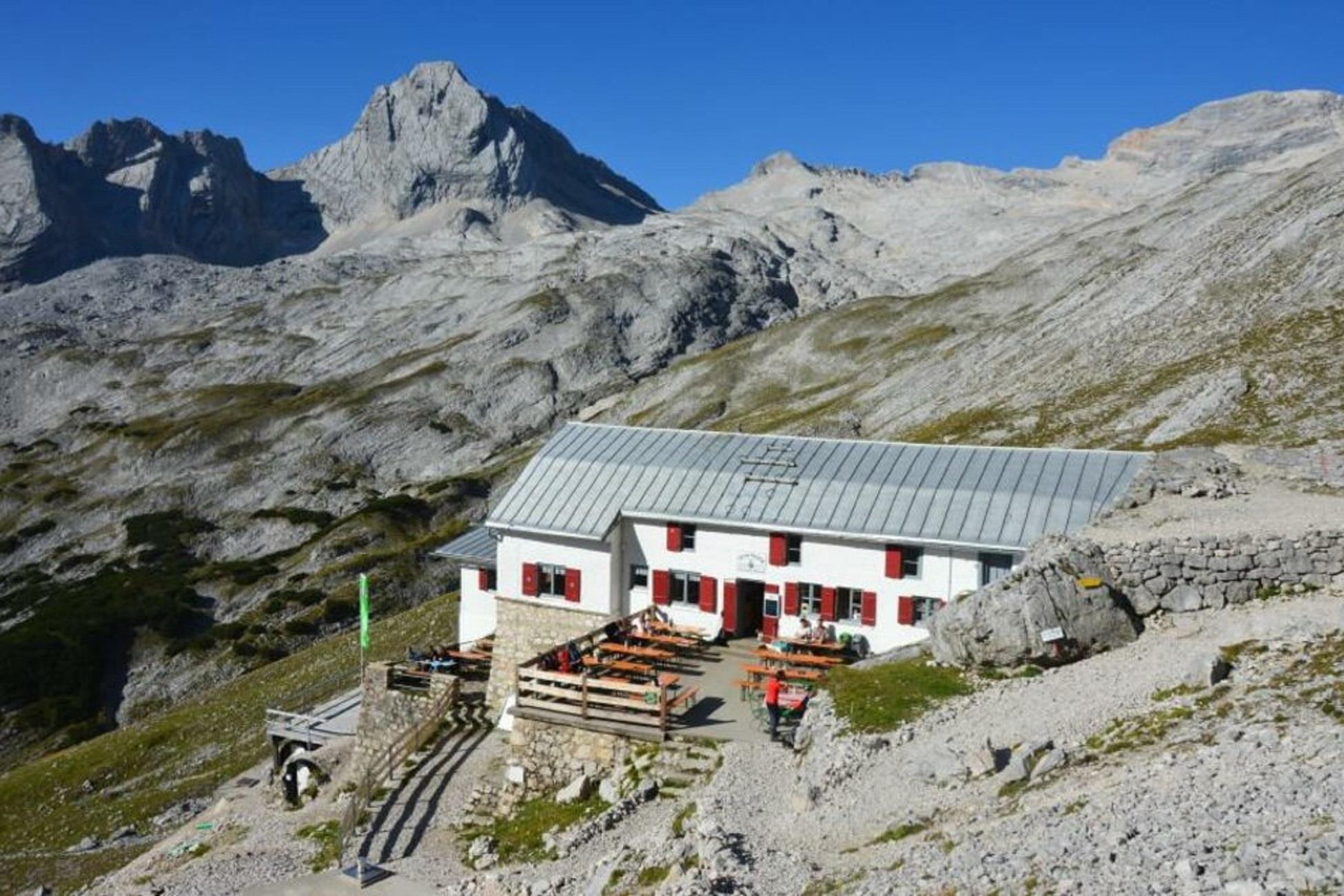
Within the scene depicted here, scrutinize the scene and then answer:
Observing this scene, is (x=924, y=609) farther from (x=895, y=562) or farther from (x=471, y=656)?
(x=471, y=656)

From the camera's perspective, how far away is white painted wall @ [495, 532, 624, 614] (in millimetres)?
42156

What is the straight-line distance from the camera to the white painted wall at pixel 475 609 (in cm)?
4941

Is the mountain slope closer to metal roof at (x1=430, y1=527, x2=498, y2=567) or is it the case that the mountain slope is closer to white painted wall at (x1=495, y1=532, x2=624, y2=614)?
white painted wall at (x1=495, y1=532, x2=624, y2=614)

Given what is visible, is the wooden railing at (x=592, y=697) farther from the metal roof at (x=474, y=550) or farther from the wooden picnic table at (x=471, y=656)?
the metal roof at (x=474, y=550)

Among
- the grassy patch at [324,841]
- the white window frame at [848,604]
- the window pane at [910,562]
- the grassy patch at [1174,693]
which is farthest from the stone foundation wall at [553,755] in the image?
the grassy patch at [1174,693]

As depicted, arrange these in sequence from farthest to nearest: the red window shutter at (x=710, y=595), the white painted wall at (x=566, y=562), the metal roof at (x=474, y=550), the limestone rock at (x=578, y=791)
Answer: the metal roof at (x=474, y=550) < the white painted wall at (x=566, y=562) < the red window shutter at (x=710, y=595) < the limestone rock at (x=578, y=791)

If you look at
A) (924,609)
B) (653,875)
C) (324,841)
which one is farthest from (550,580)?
(653,875)

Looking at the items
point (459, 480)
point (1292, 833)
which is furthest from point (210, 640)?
point (1292, 833)

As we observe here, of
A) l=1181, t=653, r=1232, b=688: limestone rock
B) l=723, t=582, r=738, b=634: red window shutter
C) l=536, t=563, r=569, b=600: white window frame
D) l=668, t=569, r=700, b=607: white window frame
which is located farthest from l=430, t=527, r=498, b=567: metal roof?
l=1181, t=653, r=1232, b=688: limestone rock

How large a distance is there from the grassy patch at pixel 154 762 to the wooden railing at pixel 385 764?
49.6 ft

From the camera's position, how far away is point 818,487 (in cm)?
4062

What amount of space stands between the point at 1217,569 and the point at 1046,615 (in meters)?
5.26

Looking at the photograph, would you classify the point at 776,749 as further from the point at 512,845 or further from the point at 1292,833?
the point at 1292,833

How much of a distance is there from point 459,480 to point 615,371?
54952 millimetres
